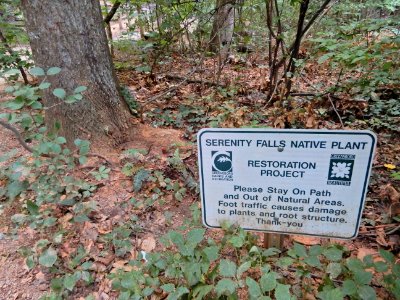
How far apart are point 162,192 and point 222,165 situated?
4.31 feet

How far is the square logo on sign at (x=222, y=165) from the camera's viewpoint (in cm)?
133

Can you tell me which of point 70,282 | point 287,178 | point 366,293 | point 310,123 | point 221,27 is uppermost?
point 221,27

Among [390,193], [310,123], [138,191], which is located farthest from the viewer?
[310,123]

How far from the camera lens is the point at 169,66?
20.0 feet

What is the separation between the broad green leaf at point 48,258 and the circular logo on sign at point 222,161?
1226 mm

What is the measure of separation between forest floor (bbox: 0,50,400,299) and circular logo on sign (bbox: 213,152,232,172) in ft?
2.79

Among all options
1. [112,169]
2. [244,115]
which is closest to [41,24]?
[112,169]

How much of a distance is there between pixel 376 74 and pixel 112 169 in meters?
2.98

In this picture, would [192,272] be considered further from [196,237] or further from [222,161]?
[222,161]

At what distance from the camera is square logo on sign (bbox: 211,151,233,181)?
1.33 meters

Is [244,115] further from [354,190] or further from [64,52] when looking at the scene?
[354,190]

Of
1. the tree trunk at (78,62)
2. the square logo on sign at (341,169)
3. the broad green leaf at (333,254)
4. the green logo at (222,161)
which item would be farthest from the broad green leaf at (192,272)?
the tree trunk at (78,62)

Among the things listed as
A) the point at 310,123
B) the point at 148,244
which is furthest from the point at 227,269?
the point at 310,123

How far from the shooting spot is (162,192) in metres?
2.56
